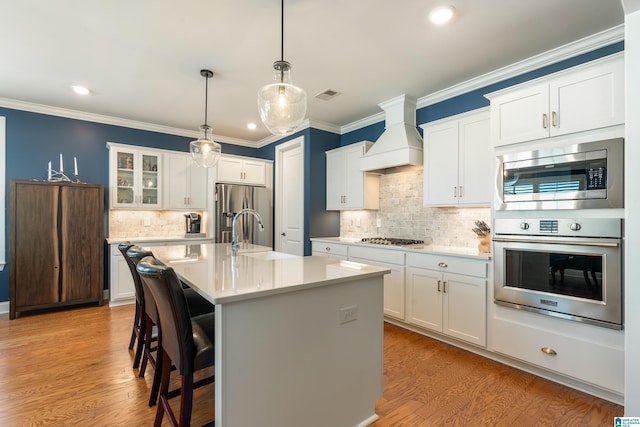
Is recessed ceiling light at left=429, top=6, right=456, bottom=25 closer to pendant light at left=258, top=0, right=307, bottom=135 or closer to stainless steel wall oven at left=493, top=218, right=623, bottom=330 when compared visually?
pendant light at left=258, top=0, right=307, bottom=135

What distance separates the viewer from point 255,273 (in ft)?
5.91

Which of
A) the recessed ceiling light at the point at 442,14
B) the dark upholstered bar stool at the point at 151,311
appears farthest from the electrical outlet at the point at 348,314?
the recessed ceiling light at the point at 442,14

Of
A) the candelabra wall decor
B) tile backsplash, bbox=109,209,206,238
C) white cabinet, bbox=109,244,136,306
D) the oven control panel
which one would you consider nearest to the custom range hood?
the oven control panel

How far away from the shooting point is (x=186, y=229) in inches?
197

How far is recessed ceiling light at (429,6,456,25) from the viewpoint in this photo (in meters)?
2.15

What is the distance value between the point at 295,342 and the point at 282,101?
1.48m

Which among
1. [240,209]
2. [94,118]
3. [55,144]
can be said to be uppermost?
[94,118]

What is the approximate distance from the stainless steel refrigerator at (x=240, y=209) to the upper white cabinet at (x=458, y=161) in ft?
9.14

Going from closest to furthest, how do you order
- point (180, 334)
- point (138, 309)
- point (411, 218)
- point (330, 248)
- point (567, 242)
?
point (180, 334) < point (567, 242) < point (138, 309) < point (411, 218) < point (330, 248)

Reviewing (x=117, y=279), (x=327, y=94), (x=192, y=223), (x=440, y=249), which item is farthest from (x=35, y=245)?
(x=440, y=249)

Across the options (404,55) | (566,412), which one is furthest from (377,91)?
(566,412)

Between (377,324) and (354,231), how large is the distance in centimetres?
294

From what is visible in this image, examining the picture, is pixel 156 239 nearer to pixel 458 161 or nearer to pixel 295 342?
pixel 295 342

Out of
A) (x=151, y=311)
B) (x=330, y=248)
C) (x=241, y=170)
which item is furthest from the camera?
(x=241, y=170)
